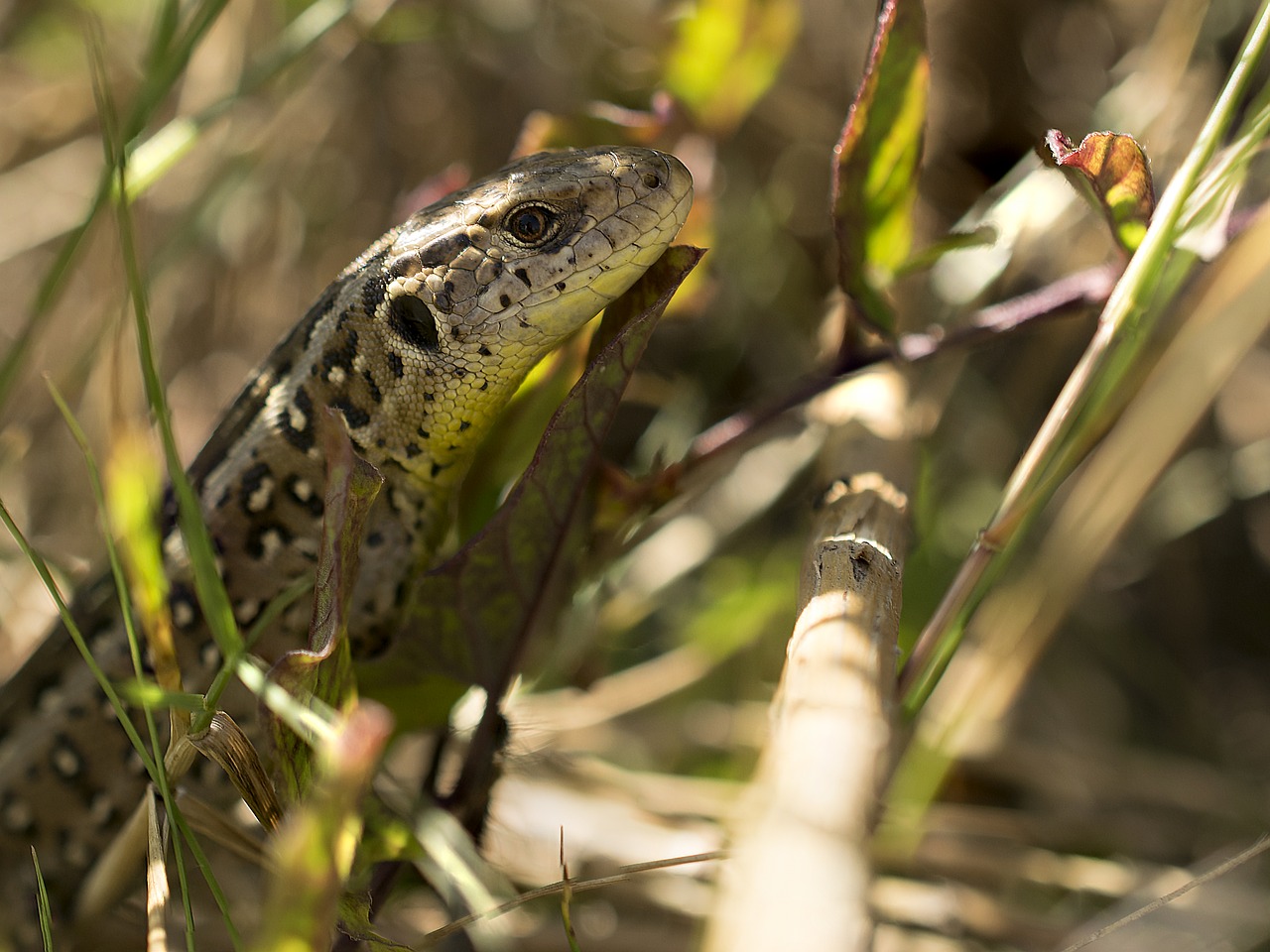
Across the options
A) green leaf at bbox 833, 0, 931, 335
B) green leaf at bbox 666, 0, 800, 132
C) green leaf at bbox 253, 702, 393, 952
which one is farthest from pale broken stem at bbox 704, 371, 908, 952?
green leaf at bbox 666, 0, 800, 132

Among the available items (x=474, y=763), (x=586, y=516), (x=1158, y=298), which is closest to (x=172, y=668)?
(x=474, y=763)

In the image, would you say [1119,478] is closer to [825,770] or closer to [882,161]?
[882,161]

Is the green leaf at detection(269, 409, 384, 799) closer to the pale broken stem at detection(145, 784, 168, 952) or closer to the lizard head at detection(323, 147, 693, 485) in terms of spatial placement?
the pale broken stem at detection(145, 784, 168, 952)

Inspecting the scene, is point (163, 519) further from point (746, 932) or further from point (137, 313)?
point (746, 932)

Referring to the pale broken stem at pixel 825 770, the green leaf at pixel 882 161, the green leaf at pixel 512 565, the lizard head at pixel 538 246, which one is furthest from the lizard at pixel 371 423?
the pale broken stem at pixel 825 770

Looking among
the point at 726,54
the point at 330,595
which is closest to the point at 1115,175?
the point at 726,54

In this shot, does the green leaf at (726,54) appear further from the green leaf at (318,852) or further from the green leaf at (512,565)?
the green leaf at (318,852)

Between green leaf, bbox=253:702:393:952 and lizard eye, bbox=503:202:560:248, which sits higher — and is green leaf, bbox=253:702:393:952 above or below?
below
